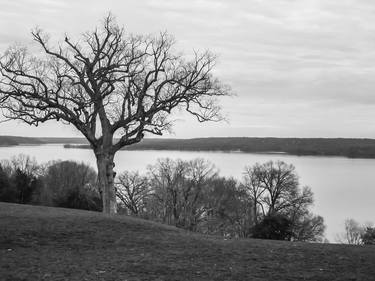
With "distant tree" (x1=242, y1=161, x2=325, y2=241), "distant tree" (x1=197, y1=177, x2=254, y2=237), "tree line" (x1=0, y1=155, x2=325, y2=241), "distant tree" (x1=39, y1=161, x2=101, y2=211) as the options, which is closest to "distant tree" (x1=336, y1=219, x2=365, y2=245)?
"distant tree" (x1=242, y1=161, x2=325, y2=241)

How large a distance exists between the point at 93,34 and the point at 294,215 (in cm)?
3845

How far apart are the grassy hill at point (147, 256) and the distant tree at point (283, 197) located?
39.0 meters

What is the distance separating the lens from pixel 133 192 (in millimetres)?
54031

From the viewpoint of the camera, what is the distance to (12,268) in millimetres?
8148

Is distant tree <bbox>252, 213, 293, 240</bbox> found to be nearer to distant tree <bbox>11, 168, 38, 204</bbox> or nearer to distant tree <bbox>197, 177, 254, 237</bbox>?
distant tree <bbox>197, 177, 254, 237</bbox>

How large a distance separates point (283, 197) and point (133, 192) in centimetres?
1778

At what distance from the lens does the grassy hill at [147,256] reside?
812 cm

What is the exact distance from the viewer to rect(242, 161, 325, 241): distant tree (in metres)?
49.8

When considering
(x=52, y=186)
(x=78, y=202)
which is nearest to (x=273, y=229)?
(x=78, y=202)

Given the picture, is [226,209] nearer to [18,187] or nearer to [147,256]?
[18,187]

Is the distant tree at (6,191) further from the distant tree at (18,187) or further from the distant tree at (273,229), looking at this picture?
the distant tree at (273,229)

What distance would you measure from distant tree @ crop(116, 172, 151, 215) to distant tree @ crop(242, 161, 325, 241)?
495 inches

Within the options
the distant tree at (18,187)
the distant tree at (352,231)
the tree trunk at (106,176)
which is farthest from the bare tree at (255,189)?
the tree trunk at (106,176)

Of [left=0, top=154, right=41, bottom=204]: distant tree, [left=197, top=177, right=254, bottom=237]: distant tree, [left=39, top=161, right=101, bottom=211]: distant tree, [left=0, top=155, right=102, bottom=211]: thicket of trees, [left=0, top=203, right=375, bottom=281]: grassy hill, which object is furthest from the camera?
[left=39, top=161, right=101, bottom=211]: distant tree
